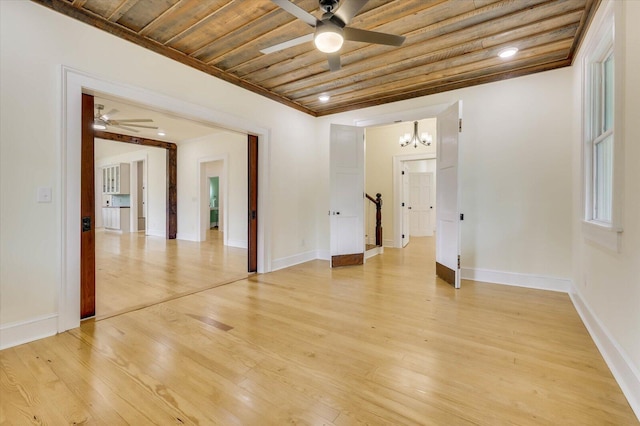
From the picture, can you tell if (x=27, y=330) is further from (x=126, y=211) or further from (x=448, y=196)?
(x=126, y=211)

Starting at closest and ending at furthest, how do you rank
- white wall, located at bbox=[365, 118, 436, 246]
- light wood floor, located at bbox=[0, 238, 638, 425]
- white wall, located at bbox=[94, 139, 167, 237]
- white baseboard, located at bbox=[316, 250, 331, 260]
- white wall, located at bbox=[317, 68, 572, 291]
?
light wood floor, located at bbox=[0, 238, 638, 425] → white wall, located at bbox=[317, 68, 572, 291] → white baseboard, located at bbox=[316, 250, 331, 260] → white wall, located at bbox=[365, 118, 436, 246] → white wall, located at bbox=[94, 139, 167, 237]

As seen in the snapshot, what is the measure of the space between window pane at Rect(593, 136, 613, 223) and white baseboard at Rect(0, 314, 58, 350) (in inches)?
179

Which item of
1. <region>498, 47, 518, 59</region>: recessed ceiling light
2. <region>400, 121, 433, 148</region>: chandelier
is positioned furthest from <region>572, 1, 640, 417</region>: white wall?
<region>400, 121, 433, 148</region>: chandelier

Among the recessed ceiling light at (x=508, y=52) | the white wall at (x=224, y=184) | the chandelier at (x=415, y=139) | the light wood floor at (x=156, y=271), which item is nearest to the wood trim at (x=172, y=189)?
the white wall at (x=224, y=184)

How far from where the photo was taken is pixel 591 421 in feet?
4.55

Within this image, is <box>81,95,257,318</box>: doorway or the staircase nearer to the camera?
<box>81,95,257,318</box>: doorway

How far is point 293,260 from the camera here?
15.8 ft

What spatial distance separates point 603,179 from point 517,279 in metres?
1.61

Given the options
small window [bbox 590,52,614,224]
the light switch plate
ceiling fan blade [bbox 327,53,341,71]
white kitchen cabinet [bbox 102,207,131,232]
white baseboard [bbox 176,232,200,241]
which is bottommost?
white baseboard [bbox 176,232,200,241]

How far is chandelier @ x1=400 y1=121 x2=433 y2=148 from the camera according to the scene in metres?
6.15

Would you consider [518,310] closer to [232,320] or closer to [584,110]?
[584,110]

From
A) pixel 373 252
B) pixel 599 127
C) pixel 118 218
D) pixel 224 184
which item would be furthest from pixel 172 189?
pixel 599 127

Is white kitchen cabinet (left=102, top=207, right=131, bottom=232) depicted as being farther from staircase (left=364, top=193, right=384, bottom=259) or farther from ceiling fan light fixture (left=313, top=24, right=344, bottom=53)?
ceiling fan light fixture (left=313, top=24, right=344, bottom=53)

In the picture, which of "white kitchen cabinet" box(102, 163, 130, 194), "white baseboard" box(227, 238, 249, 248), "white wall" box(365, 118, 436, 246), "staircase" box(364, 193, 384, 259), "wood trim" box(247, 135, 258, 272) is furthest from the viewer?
"white kitchen cabinet" box(102, 163, 130, 194)
